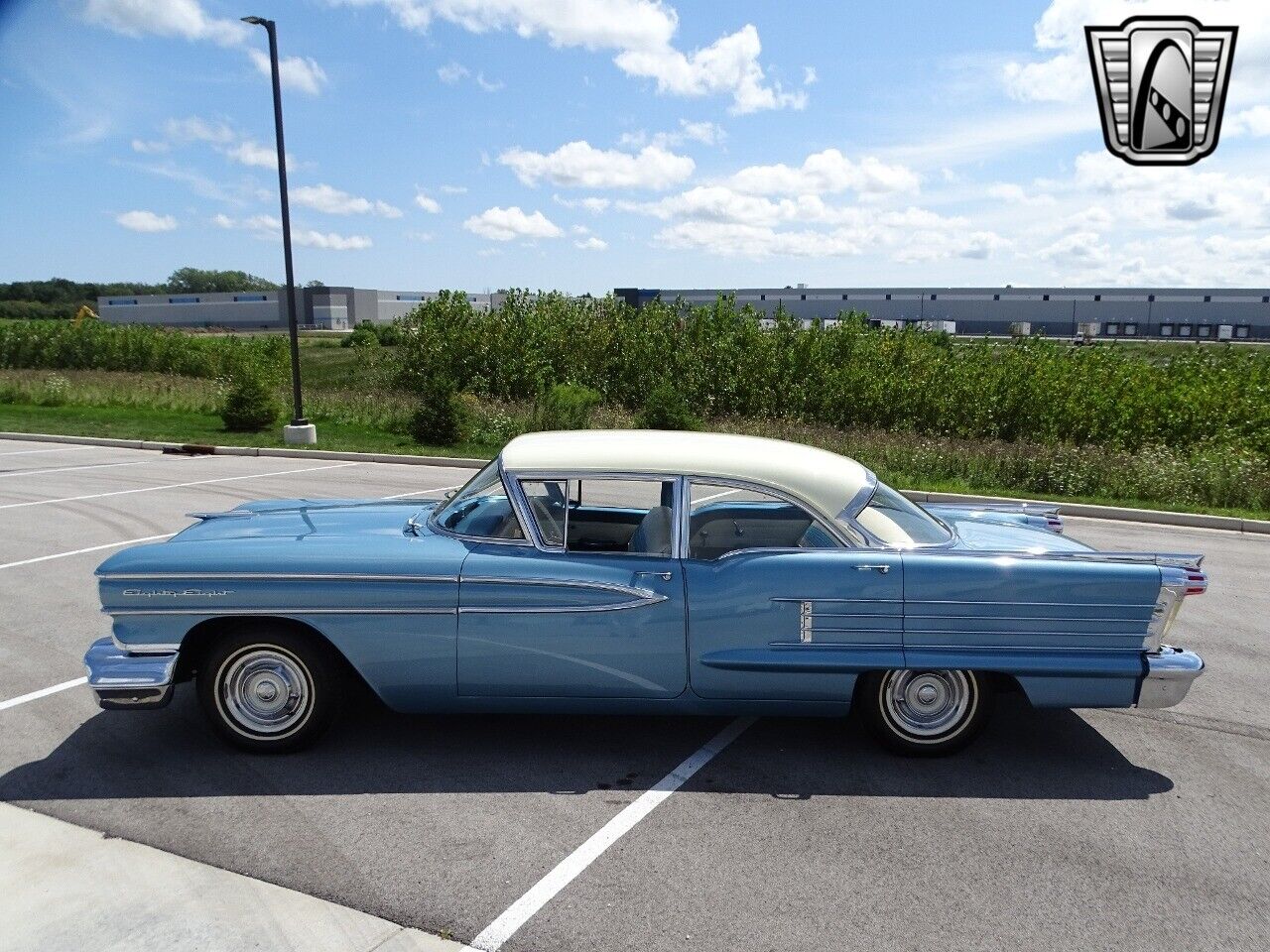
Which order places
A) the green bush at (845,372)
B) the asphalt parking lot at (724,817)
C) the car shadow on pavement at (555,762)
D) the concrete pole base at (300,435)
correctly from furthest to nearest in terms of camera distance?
the concrete pole base at (300,435)
the green bush at (845,372)
the car shadow on pavement at (555,762)
the asphalt parking lot at (724,817)

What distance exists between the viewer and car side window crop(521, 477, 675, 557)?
15.8ft

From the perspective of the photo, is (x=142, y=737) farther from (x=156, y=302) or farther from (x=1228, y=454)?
(x=156, y=302)

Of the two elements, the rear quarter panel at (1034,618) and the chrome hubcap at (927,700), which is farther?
the chrome hubcap at (927,700)

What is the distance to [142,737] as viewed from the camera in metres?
5.01

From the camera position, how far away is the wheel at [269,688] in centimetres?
466

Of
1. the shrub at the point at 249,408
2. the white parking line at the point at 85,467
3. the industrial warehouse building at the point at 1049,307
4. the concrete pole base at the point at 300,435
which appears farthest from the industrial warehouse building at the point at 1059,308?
the white parking line at the point at 85,467

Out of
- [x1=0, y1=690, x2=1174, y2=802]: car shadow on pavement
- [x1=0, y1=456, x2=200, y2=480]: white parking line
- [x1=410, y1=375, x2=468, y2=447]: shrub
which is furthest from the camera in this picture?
[x1=410, y1=375, x2=468, y2=447]: shrub

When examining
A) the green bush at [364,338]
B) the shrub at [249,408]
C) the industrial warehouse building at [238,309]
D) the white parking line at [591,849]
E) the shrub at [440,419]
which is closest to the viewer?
the white parking line at [591,849]

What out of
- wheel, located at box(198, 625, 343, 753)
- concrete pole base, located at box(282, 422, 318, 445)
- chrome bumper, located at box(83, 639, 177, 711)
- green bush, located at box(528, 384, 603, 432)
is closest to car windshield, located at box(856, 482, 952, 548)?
wheel, located at box(198, 625, 343, 753)

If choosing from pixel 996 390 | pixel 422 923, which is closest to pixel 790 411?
pixel 996 390

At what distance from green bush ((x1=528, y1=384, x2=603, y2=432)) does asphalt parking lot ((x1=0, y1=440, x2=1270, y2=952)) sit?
1430 centimetres

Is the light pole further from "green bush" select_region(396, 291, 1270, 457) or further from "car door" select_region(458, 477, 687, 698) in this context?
"car door" select_region(458, 477, 687, 698)

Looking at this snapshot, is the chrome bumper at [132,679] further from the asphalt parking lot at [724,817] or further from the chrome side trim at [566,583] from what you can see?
the chrome side trim at [566,583]

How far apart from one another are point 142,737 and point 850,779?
3574mm
